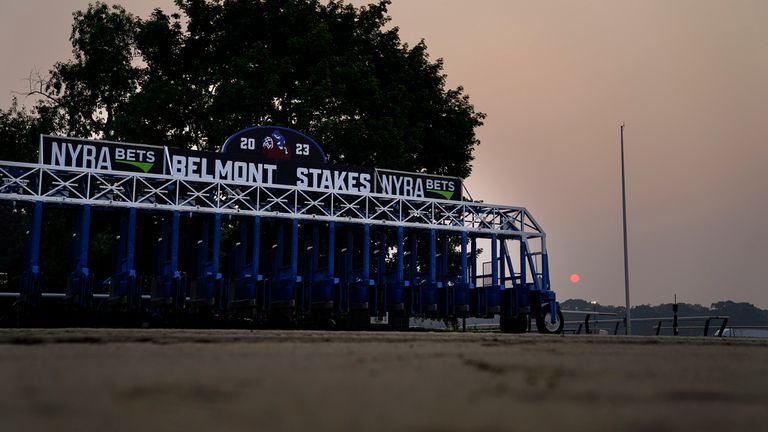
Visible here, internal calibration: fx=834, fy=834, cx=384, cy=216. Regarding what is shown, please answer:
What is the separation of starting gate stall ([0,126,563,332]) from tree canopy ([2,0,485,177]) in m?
6.63

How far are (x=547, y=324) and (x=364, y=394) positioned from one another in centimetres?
2874

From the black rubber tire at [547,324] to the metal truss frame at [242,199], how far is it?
439 cm

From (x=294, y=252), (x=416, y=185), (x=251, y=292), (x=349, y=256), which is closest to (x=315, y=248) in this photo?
(x=349, y=256)

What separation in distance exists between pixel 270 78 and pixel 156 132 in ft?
23.3

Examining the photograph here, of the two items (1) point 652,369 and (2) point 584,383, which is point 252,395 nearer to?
(2) point 584,383

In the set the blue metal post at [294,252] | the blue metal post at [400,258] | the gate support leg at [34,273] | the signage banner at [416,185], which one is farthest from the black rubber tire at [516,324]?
the gate support leg at [34,273]

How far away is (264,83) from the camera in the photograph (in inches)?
1604

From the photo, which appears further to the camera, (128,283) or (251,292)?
(251,292)

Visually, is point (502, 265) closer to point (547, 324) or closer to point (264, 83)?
point (547, 324)

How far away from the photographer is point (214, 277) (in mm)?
30406

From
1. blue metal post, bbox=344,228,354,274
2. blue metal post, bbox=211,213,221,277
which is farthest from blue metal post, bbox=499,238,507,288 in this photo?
blue metal post, bbox=211,213,221,277

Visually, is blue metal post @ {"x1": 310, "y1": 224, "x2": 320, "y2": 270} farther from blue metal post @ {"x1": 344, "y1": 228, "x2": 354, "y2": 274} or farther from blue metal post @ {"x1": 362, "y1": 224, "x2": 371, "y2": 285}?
blue metal post @ {"x1": 362, "y1": 224, "x2": 371, "y2": 285}

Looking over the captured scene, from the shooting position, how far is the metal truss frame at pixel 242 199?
29016 millimetres

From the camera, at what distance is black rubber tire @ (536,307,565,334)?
32250 millimetres
